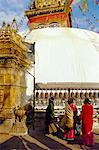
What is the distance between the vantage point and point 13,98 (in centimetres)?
1030

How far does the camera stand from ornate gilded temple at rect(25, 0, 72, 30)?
2402 cm

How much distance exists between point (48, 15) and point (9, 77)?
15069mm

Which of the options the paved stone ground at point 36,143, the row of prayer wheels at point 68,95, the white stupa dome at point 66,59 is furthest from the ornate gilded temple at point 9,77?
the white stupa dome at point 66,59

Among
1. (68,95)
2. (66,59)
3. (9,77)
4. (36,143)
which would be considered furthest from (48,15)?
(36,143)

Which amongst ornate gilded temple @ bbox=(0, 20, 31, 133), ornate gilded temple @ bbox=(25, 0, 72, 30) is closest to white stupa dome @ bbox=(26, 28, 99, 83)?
ornate gilded temple @ bbox=(0, 20, 31, 133)

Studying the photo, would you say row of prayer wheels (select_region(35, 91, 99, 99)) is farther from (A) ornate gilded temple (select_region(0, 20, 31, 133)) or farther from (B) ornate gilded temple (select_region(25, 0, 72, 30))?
(B) ornate gilded temple (select_region(25, 0, 72, 30))

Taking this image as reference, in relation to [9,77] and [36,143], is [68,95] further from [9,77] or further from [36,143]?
[36,143]

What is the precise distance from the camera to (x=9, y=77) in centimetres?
1035

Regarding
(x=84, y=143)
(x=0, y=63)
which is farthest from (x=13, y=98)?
(x=84, y=143)

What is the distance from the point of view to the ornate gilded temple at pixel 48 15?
945 inches

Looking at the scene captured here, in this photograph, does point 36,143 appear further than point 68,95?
No

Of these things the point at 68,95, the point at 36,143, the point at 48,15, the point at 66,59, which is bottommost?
the point at 36,143

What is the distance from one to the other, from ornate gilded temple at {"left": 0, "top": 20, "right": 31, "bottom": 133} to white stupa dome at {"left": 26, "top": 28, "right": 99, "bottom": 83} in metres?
4.55

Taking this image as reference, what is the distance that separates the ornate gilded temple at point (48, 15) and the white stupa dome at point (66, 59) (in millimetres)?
6349
